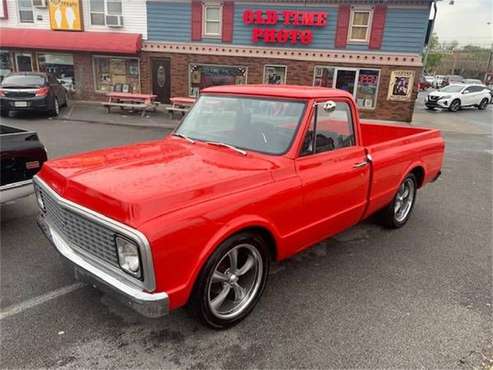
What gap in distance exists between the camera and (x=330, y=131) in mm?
3662

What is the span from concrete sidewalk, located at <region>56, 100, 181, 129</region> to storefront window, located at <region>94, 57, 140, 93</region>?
5.25 ft

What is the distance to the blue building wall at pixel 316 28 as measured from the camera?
15.5 m

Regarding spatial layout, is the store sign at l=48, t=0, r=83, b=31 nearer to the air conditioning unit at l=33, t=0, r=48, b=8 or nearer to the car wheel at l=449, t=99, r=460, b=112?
the air conditioning unit at l=33, t=0, r=48, b=8

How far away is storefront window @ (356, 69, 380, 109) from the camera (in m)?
16.6

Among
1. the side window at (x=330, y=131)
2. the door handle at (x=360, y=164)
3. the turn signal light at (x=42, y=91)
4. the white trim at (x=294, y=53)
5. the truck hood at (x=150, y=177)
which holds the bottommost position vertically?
the turn signal light at (x=42, y=91)

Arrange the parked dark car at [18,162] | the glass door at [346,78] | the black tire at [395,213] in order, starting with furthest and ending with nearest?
the glass door at [346,78], the black tire at [395,213], the parked dark car at [18,162]

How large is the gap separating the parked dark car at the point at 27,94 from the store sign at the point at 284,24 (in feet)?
28.8

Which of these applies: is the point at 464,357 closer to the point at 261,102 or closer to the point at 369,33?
the point at 261,102

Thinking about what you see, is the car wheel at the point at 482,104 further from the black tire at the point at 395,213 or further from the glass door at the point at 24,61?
the glass door at the point at 24,61

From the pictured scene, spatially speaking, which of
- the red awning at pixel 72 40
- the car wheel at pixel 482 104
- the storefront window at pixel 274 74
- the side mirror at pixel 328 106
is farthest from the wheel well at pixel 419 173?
the car wheel at pixel 482 104

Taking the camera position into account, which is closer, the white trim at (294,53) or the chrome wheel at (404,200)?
the chrome wheel at (404,200)

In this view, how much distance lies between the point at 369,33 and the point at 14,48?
1729 centimetres

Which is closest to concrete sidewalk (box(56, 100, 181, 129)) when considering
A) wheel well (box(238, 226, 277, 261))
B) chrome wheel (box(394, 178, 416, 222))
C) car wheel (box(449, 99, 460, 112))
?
chrome wheel (box(394, 178, 416, 222))

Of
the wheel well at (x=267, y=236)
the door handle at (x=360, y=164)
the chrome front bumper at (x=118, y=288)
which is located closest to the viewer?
the chrome front bumper at (x=118, y=288)
